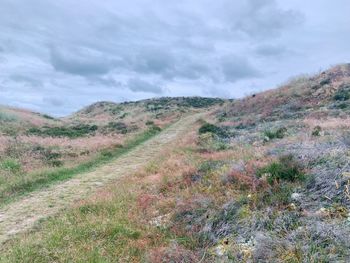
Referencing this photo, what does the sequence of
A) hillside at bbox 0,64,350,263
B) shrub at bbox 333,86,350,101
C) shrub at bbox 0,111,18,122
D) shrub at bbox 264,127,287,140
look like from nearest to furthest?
hillside at bbox 0,64,350,263 < shrub at bbox 264,127,287,140 < shrub at bbox 333,86,350,101 < shrub at bbox 0,111,18,122

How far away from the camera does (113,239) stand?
778cm

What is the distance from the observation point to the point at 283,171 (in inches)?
343

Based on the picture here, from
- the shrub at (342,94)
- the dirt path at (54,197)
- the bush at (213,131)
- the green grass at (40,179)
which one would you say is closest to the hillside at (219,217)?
the dirt path at (54,197)

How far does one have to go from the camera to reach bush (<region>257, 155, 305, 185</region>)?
855 cm

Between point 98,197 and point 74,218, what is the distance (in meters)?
1.61

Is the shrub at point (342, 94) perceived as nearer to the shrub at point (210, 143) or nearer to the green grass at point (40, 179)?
the shrub at point (210, 143)

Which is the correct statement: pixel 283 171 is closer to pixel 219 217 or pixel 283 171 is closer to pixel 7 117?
pixel 219 217

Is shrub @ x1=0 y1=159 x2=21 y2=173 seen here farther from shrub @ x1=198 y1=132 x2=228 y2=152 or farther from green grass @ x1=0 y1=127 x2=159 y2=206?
shrub @ x1=198 y1=132 x2=228 y2=152

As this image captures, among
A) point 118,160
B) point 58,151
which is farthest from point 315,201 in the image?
point 58,151

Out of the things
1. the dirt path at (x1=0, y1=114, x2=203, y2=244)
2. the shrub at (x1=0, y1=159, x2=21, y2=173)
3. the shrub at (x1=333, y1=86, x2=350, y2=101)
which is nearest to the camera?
the dirt path at (x1=0, y1=114, x2=203, y2=244)

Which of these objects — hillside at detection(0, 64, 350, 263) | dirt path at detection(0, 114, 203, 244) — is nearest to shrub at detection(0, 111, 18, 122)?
dirt path at detection(0, 114, 203, 244)

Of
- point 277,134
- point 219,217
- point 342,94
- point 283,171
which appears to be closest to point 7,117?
point 277,134

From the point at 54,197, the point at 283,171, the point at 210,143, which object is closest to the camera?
the point at 283,171

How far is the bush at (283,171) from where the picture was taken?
28.1 feet
